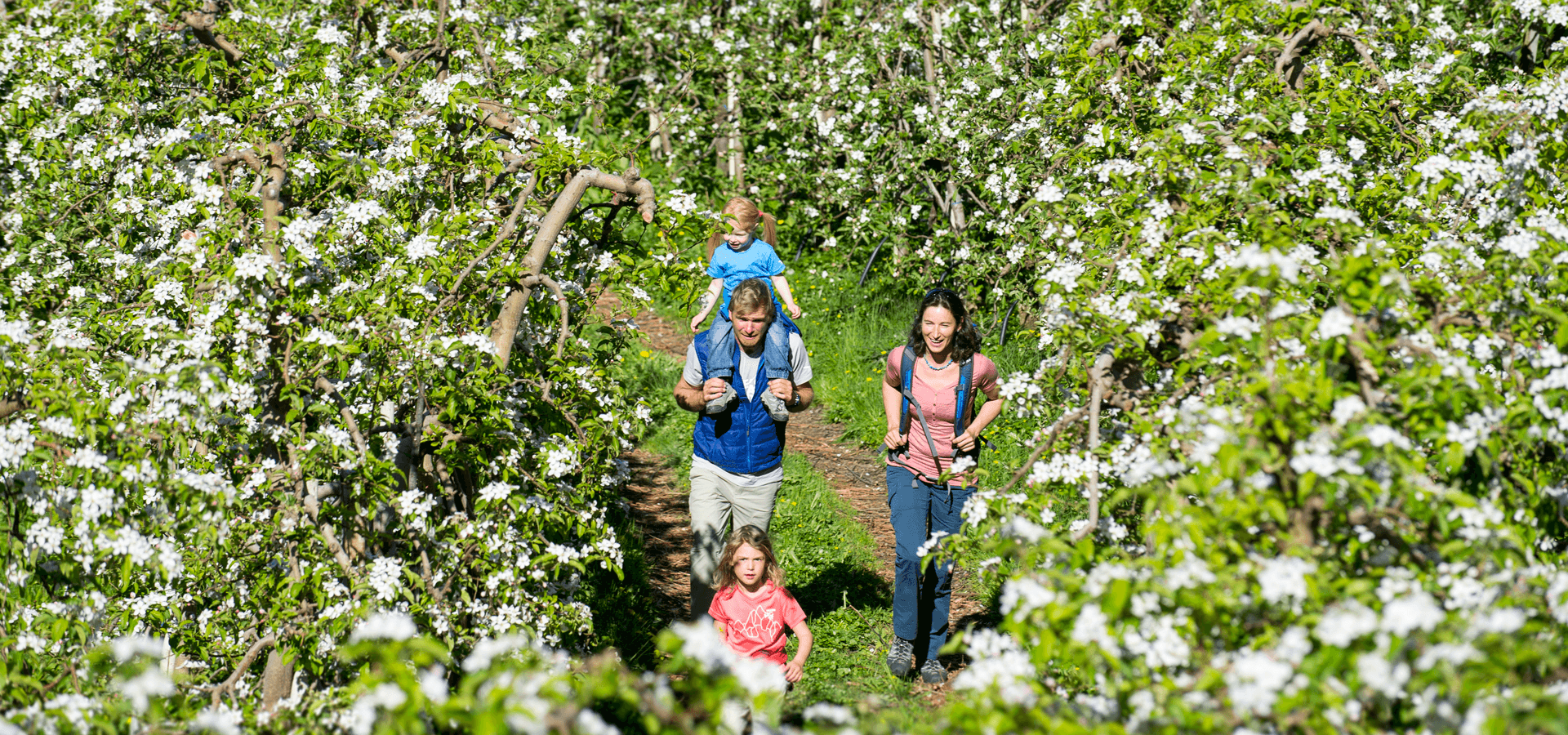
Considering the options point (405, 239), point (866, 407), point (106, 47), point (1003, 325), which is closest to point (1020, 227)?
point (1003, 325)

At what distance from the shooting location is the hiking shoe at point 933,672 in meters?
4.84

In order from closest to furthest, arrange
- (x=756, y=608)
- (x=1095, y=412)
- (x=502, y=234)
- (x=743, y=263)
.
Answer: (x=1095, y=412)
(x=502, y=234)
(x=756, y=608)
(x=743, y=263)

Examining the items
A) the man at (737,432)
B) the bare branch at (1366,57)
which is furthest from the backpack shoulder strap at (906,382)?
the bare branch at (1366,57)

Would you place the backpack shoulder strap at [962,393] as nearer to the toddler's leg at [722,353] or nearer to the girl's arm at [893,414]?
the girl's arm at [893,414]

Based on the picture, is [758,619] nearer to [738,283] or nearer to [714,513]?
[714,513]

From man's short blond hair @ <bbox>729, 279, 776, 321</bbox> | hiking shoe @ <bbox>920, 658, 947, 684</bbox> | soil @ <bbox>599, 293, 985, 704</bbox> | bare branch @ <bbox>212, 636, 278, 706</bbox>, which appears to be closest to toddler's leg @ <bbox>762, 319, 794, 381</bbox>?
man's short blond hair @ <bbox>729, 279, 776, 321</bbox>

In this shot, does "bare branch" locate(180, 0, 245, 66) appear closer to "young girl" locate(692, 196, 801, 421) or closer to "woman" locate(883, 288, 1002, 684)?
"young girl" locate(692, 196, 801, 421)

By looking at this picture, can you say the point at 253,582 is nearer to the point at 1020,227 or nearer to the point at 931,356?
the point at 931,356

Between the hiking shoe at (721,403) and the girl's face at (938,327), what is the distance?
934 mm

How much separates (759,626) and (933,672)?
3.79 ft

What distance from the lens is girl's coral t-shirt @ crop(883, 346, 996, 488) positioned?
4691mm

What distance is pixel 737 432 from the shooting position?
445 centimetres

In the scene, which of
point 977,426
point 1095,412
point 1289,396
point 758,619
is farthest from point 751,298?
point 1289,396

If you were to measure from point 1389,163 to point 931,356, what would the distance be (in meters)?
2.08
